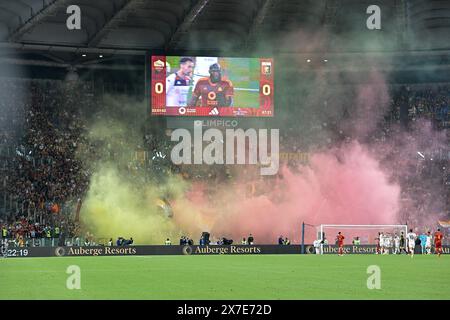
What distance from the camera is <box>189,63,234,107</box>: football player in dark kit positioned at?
5775cm

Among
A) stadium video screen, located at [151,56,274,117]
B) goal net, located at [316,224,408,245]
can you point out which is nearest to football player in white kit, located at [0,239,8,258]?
stadium video screen, located at [151,56,274,117]

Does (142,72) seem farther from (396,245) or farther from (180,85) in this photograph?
(396,245)

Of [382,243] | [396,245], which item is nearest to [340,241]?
[382,243]

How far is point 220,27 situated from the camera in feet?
200

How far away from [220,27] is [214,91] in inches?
226

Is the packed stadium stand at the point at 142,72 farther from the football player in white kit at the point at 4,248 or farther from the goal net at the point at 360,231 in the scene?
the goal net at the point at 360,231

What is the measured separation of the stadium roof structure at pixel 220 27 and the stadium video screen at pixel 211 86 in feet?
6.10

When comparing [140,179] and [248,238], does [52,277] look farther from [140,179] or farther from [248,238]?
[140,179]

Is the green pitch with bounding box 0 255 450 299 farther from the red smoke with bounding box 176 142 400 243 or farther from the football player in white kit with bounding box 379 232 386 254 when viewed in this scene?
the red smoke with bounding box 176 142 400 243

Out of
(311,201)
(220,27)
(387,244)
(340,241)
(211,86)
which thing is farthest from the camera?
(311,201)

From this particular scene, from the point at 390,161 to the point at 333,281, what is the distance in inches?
1693

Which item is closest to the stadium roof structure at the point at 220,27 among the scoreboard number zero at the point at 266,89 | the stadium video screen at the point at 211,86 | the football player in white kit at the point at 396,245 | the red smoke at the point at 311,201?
the stadium video screen at the point at 211,86

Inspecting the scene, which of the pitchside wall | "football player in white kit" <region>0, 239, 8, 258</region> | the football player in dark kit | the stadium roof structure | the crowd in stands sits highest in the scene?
the stadium roof structure
